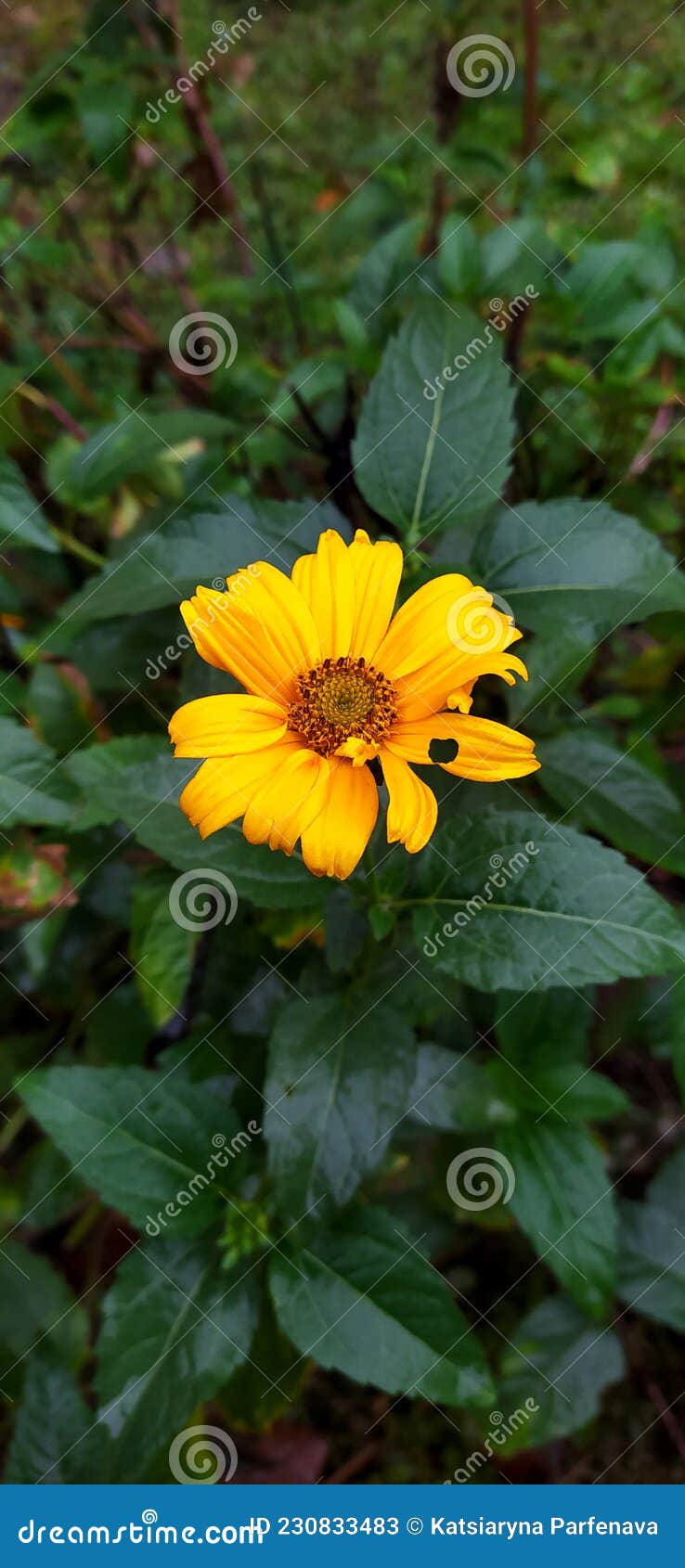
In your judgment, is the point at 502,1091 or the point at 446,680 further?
the point at 502,1091

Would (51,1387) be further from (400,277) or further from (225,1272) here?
(400,277)

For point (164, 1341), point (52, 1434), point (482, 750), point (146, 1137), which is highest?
point (482, 750)

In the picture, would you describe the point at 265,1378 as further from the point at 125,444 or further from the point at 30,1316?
the point at 125,444

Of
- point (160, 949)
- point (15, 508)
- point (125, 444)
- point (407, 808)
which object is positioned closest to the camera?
point (407, 808)

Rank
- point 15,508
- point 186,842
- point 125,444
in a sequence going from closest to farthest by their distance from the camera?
1. point 186,842
2. point 15,508
3. point 125,444

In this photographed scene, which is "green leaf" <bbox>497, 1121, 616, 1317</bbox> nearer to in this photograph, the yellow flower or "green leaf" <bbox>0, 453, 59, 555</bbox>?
the yellow flower

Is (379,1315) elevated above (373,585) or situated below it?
below

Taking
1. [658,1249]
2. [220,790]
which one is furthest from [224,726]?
[658,1249]

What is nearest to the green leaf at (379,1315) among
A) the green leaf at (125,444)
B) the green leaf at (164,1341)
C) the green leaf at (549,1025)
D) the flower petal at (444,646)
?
the green leaf at (164,1341)
